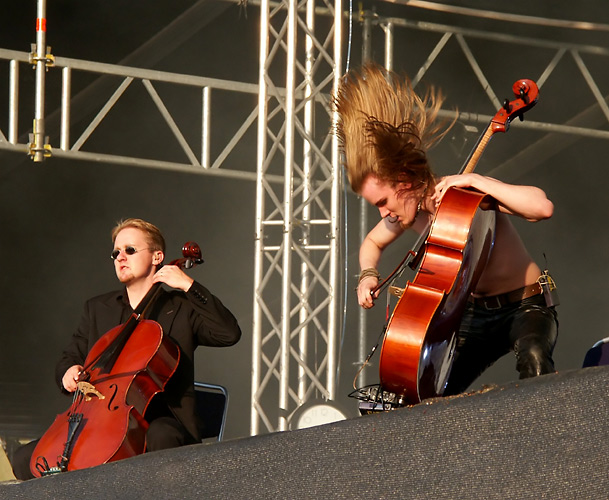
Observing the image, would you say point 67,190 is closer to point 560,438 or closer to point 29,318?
point 29,318

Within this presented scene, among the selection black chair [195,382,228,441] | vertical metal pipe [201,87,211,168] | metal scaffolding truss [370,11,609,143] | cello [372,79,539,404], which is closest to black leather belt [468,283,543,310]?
cello [372,79,539,404]

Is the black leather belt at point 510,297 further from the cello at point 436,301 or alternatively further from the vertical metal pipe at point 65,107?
the vertical metal pipe at point 65,107

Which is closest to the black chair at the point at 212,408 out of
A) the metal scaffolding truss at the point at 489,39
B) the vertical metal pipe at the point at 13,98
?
the vertical metal pipe at the point at 13,98

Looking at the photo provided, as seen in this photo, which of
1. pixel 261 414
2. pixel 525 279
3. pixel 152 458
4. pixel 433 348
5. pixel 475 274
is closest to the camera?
pixel 152 458

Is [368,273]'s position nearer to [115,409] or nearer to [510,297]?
[510,297]

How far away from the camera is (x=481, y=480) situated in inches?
46.9

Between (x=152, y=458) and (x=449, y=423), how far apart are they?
1.68 ft

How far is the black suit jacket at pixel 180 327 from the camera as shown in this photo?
11.1ft

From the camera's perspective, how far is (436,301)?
219 centimetres

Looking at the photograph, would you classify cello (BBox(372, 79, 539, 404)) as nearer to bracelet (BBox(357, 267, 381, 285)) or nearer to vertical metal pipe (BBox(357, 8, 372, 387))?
bracelet (BBox(357, 267, 381, 285))

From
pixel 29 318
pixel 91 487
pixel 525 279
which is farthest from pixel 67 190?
pixel 91 487

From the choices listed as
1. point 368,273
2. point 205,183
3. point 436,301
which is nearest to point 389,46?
point 205,183

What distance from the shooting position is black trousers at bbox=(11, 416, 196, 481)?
307 cm

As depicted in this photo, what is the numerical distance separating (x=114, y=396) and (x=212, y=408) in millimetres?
757
